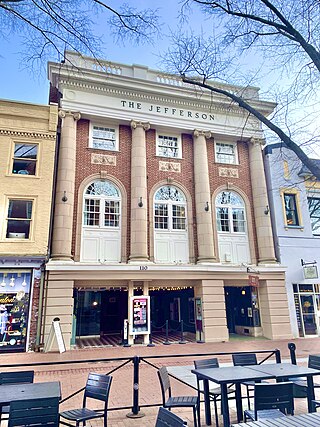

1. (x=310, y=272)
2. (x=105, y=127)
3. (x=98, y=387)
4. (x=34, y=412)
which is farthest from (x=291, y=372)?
(x=105, y=127)

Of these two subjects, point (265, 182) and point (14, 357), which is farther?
point (265, 182)

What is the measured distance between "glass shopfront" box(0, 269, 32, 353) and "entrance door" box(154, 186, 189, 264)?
21.3 feet

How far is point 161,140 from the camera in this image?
1883 centimetres

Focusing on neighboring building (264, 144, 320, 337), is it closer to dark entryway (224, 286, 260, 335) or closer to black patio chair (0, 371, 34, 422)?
→ dark entryway (224, 286, 260, 335)

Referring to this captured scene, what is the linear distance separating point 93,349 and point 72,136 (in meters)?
10.4

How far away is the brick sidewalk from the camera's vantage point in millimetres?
6250

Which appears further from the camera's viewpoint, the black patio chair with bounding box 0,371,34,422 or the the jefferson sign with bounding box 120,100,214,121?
the the jefferson sign with bounding box 120,100,214,121

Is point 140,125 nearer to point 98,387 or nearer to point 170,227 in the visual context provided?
point 170,227

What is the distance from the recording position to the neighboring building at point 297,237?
17.9 metres

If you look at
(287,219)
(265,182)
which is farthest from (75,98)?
(287,219)

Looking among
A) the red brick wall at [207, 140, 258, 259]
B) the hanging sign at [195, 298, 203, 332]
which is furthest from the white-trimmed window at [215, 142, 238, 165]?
the hanging sign at [195, 298, 203, 332]

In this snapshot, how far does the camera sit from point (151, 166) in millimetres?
17938

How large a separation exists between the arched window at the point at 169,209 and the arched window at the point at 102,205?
7.27ft

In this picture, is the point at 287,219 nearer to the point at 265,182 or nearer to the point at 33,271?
the point at 265,182
